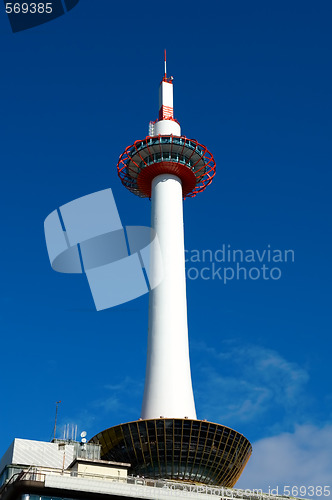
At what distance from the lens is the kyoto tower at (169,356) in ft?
249

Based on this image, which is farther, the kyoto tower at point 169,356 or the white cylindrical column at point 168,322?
the white cylindrical column at point 168,322

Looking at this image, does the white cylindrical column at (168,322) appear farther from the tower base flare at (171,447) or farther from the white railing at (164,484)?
the white railing at (164,484)

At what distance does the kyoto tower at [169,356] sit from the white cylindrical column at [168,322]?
0.12 m

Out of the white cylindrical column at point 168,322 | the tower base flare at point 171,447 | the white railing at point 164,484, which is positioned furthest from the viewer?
the white cylindrical column at point 168,322

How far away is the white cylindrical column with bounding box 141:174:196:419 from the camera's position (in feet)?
277

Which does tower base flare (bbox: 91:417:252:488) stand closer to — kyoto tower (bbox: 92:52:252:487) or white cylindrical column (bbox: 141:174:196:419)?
kyoto tower (bbox: 92:52:252:487)

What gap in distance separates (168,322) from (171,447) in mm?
18773

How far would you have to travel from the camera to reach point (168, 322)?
90.9 m

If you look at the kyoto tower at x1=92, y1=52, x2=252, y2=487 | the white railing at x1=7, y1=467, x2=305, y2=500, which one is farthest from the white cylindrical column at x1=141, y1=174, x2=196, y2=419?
the white railing at x1=7, y1=467, x2=305, y2=500

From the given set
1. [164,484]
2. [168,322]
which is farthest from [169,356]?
[164,484]

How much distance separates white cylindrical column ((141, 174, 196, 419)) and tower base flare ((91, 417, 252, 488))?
6.32 meters

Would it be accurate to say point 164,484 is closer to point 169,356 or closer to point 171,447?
point 171,447

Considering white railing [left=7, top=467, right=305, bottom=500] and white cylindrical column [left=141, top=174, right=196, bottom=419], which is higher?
white cylindrical column [left=141, top=174, right=196, bottom=419]

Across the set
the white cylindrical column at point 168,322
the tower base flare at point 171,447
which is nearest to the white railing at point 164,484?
the tower base flare at point 171,447
